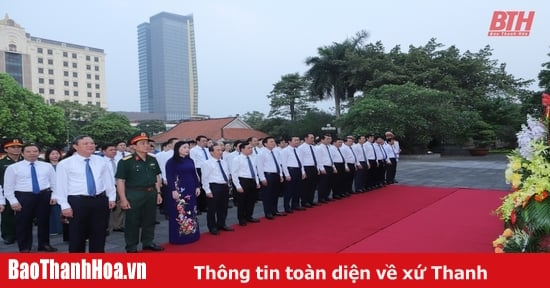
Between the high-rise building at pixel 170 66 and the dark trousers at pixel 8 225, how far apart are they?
Answer: 6782 cm

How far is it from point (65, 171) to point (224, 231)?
2.10 metres

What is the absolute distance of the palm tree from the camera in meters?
22.3

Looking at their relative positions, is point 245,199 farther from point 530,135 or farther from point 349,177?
point 530,135

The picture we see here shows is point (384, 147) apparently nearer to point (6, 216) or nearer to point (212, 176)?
point (212, 176)

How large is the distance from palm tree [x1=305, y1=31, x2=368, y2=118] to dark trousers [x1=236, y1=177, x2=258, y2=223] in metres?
17.6

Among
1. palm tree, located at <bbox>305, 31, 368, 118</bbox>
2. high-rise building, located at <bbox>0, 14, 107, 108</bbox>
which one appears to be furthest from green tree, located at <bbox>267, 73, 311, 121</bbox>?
high-rise building, located at <bbox>0, 14, 107, 108</bbox>

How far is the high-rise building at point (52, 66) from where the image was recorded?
168 feet

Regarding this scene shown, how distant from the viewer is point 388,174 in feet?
29.2

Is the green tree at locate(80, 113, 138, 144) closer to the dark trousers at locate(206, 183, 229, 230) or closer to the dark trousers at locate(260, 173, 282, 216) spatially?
the dark trousers at locate(260, 173, 282, 216)

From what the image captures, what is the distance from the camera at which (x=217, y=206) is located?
4.80m

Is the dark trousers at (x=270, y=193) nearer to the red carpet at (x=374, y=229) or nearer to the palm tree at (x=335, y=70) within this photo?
the red carpet at (x=374, y=229)

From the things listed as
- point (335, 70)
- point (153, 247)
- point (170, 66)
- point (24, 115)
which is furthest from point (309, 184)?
point (170, 66)

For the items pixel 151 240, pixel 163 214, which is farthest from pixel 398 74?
pixel 151 240

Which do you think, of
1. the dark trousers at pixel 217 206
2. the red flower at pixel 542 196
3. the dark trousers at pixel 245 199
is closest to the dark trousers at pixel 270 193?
the dark trousers at pixel 245 199
